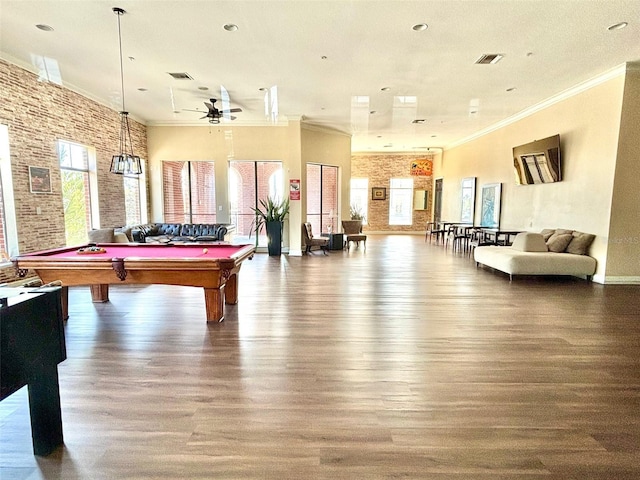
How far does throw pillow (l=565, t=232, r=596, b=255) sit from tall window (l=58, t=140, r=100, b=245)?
9.93 m

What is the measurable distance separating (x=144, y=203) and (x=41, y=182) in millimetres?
3823

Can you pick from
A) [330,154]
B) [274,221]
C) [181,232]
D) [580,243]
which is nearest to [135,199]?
[181,232]

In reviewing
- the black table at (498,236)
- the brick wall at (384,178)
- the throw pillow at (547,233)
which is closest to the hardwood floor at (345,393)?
the throw pillow at (547,233)

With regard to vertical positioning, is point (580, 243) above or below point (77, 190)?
below

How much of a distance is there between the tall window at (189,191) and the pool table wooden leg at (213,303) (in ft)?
21.9

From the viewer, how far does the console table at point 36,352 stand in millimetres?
1711

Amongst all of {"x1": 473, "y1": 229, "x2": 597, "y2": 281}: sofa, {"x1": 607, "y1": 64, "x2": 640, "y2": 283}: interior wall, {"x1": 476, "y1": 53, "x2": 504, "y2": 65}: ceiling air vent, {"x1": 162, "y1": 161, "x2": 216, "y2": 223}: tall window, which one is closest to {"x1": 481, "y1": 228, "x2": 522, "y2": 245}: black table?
{"x1": 473, "y1": 229, "x2": 597, "y2": 281}: sofa

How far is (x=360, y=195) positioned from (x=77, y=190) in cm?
1151

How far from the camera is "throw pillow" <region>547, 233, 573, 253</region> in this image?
6.70 meters

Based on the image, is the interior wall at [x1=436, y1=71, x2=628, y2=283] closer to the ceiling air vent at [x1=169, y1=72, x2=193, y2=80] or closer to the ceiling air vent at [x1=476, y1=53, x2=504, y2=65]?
the ceiling air vent at [x1=476, y1=53, x2=504, y2=65]

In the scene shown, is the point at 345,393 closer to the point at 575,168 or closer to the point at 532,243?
the point at 532,243

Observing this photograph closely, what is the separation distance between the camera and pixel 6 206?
5500mm

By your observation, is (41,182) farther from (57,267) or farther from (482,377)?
(482,377)

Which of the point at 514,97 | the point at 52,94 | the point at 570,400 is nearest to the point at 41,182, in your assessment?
the point at 52,94
